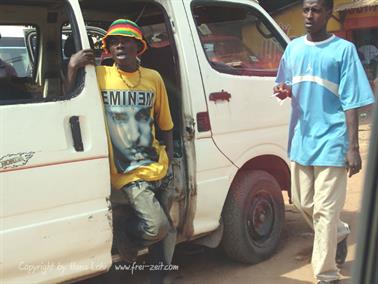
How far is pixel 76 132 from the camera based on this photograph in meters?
2.85

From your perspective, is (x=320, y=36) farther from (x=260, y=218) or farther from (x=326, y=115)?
(x=260, y=218)

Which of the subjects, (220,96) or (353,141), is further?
(220,96)

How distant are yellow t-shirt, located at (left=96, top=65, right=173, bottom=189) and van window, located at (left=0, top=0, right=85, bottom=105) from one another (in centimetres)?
95

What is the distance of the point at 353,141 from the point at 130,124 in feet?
4.34

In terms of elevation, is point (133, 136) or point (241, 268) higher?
point (133, 136)

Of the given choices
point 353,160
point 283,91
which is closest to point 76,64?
point 283,91

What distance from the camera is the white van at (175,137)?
8.84 ft

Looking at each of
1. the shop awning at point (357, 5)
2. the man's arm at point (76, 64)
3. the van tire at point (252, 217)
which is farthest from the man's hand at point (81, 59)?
the shop awning at point (357, 5)

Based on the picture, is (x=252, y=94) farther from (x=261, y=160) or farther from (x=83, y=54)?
(x=83, y=54)

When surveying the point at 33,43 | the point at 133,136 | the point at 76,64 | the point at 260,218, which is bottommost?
the point at 260,218

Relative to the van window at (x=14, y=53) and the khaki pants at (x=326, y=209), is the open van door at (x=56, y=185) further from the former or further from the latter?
the khaki pants at (x=326, y=209)

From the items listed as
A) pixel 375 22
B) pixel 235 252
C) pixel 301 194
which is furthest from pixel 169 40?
pixel 375 22

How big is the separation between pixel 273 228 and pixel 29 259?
2.12 metres

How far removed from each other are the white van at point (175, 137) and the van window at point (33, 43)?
0.4 inches
